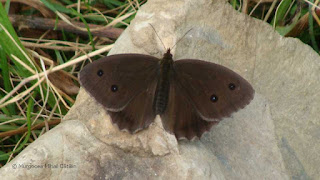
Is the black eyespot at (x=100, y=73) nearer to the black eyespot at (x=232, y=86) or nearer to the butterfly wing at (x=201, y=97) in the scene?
the butterfly wing at (x=201, y=97)

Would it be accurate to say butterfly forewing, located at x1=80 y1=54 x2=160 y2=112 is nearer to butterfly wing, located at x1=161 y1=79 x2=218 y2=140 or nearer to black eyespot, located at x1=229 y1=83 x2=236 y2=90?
butterfly wing, located at x1=161 y1=79 x2=218 y2=140

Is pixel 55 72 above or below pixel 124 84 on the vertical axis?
below

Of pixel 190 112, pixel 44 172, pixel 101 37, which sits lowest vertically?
pixel 101 37

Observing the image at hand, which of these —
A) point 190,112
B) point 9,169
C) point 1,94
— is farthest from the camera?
point 1,94

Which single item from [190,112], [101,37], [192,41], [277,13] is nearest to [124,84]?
[190,112]

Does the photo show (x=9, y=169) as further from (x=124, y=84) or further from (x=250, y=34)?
(x=250, y=34)

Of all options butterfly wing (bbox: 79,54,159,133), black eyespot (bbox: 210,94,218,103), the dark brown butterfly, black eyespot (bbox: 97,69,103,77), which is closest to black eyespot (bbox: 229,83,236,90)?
the dark brown butterfly
